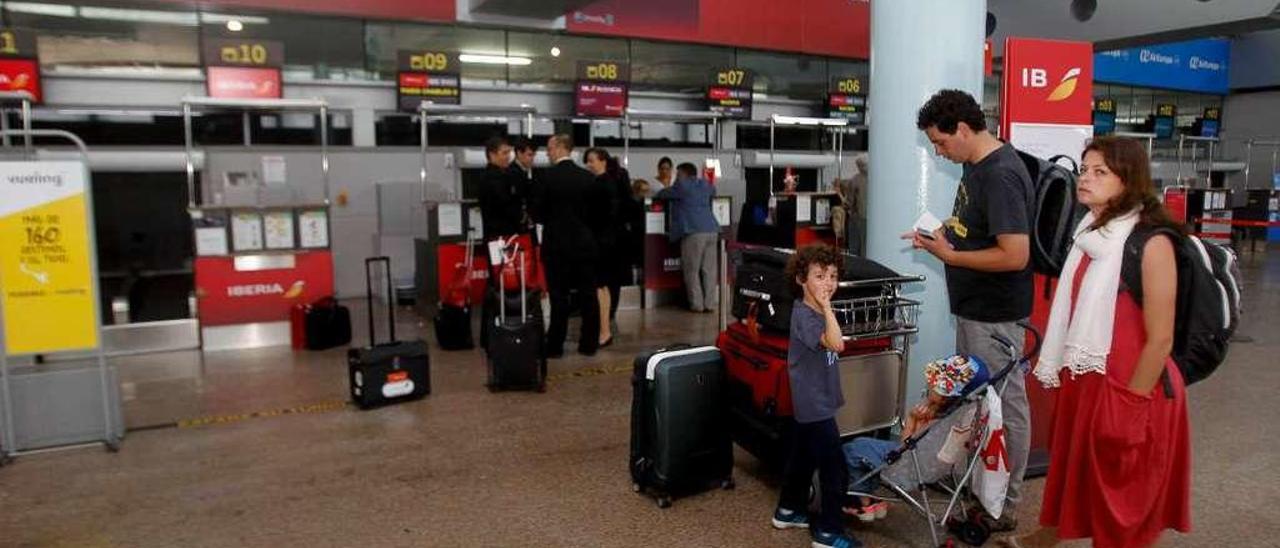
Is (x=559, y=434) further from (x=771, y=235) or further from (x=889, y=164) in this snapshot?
(x=771, y=235)

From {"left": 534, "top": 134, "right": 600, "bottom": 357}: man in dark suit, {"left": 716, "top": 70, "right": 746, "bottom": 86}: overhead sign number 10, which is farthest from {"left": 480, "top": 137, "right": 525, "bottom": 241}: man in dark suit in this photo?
{"left": 716, "top": 70, "right": 746, "bottom": 86}: overhead sign number 10

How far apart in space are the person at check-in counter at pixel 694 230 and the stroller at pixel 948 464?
5.40 meters

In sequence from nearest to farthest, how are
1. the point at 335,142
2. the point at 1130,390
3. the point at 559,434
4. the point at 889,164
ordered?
the point at 1130,390 < the point at 889,164 < the point at 559,434 < the point at 335,142

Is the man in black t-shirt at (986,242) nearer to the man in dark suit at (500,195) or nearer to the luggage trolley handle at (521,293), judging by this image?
the luggage trolley handle at (521,293)

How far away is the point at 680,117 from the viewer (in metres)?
9.68

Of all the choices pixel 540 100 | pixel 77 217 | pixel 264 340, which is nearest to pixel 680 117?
pixel 540 100

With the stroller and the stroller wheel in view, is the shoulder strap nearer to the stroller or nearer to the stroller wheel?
the stroller

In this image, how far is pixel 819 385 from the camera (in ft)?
10.1

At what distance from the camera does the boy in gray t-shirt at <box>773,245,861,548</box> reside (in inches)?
119

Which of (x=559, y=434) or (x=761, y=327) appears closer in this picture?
(x=761, y=327)

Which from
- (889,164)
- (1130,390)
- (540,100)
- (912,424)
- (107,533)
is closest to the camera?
(1130,390)

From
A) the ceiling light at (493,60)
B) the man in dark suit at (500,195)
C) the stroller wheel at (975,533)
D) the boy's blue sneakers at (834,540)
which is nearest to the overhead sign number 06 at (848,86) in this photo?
the ceiling light at (493,60)

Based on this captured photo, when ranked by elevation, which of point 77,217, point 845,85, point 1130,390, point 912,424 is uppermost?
point 845,85

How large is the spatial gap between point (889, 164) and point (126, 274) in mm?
12008
